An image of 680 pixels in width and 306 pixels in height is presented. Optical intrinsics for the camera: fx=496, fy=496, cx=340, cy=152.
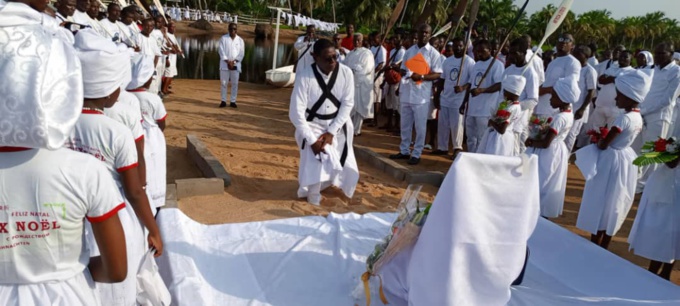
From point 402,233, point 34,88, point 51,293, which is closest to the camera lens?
point 34,88

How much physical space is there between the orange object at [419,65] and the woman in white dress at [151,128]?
184 inches

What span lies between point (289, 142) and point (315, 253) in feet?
16.9

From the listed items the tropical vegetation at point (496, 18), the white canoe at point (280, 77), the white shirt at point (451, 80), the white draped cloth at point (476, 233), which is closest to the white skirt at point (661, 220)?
the white draped cloth at point (476, 233)

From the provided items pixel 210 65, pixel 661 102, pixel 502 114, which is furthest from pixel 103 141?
pixel 210 65

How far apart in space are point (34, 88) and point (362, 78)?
8996 millimetres

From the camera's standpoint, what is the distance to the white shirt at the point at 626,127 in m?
4.86

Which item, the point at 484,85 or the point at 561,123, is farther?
the point at 484,85

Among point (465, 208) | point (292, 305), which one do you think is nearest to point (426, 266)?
point (465, 208)

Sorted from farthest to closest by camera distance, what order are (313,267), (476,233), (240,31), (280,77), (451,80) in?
(240,31), (280,77), (451,80), (313,267), (476,233)

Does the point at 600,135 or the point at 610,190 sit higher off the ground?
the point at 600,135

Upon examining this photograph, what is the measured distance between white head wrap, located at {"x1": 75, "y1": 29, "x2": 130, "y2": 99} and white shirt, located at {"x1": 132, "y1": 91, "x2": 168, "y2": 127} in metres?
1.84

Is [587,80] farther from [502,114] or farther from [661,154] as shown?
[661,154]

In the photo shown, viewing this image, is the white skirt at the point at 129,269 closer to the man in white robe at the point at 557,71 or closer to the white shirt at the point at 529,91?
the white shirt at the point at 529,91

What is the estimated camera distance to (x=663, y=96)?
24.7 ft
